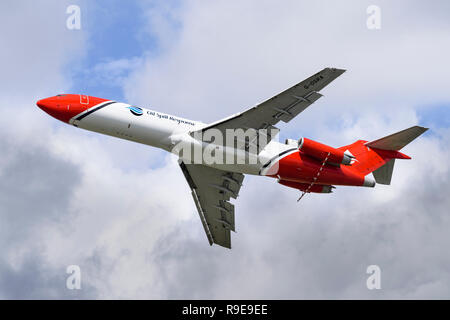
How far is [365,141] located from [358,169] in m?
3.32

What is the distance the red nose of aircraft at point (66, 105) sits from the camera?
5481cm

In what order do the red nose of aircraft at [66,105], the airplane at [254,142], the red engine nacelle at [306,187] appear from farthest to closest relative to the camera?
the red engine nacelle at [306,187]
the red nose of aircraft at [66,105]
the airplane at [254,142]

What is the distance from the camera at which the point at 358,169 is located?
59.5m

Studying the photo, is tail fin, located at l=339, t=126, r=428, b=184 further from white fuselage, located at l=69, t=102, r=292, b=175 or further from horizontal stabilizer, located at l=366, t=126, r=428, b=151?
white fuselage, located at l=69, t=102, r=292, b=175

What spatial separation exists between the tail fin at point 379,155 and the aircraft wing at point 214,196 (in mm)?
10104

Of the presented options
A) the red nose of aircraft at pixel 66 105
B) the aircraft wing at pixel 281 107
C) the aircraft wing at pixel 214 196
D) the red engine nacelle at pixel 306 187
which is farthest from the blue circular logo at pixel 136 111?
the red engine nacelle at pixel 306 187

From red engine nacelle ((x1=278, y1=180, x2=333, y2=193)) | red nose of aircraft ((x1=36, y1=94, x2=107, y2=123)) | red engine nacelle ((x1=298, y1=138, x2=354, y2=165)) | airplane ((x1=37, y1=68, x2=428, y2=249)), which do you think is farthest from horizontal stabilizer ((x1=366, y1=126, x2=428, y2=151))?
red nose of aircraft ((x1=36, y1=94, x2=107, y2=123))

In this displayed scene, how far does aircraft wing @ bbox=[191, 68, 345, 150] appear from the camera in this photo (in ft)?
167

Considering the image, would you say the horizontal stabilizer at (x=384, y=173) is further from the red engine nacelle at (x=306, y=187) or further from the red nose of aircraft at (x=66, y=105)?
the red nose of aircraft at (x=66, y=105)

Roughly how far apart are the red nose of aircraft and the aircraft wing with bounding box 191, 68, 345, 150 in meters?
8.47

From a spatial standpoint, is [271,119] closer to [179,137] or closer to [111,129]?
[179,137]

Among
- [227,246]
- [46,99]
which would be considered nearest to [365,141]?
[227,246]

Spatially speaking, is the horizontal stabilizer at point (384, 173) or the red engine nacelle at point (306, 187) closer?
the red engine nacelle at point (306, 187)

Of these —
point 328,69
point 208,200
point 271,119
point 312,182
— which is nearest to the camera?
point 328,69
